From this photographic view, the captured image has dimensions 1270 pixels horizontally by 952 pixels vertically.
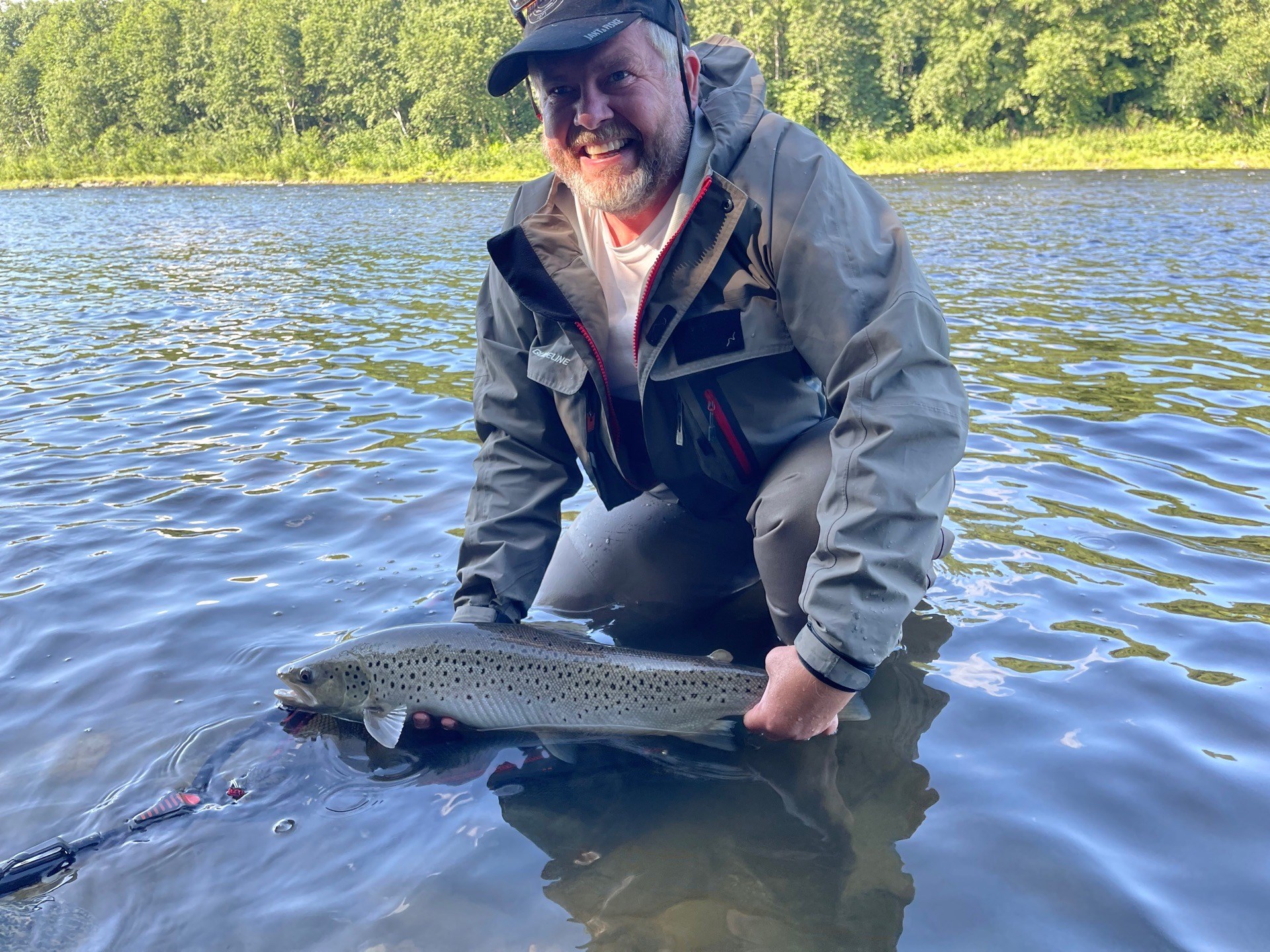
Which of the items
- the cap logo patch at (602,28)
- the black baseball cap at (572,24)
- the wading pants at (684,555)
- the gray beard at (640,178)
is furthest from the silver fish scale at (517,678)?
the cap logo patch at (602,28)

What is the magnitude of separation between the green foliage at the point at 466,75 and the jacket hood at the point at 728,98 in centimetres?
4144

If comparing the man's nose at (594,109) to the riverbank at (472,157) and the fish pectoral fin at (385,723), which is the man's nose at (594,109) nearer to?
the fish pectoral fin at (385,723)

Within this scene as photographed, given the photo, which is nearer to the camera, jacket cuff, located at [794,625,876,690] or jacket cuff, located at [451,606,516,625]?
jacket cuff, located at [794,625,876,690]

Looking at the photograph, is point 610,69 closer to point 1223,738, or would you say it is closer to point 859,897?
point 859,897

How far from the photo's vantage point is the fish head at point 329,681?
145 inches

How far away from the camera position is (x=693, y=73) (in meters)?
3.70

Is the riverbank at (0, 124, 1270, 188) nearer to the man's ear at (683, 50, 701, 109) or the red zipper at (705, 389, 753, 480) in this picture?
the man's ear at (683, 50, 701, 109)

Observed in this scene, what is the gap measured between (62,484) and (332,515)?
2073mm

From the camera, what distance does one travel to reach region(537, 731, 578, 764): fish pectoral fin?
11.7 feet

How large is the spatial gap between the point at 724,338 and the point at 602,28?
1073 mm

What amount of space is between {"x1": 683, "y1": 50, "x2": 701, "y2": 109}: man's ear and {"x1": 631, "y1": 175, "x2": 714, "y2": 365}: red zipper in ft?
1.48

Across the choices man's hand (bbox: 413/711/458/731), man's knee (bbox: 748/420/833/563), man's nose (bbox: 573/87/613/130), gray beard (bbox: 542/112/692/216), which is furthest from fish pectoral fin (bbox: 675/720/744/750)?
man's nose (bbox: 573/87/613/130)

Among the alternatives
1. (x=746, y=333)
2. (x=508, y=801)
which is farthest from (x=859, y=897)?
(x=746, y=333)

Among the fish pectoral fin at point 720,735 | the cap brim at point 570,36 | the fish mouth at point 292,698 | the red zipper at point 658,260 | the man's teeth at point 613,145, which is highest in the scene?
the cap brim at point 570,36
